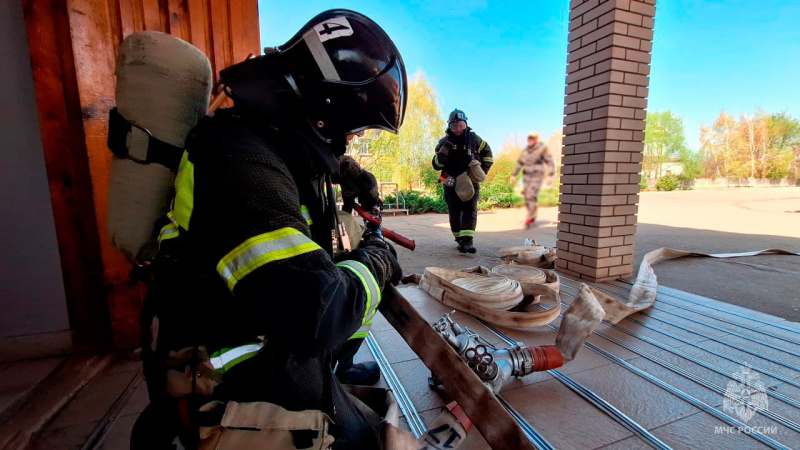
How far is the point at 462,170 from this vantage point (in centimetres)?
591

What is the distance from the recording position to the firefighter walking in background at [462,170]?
5.74 metres

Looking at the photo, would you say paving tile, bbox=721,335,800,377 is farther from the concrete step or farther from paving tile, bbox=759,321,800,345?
the concrete step

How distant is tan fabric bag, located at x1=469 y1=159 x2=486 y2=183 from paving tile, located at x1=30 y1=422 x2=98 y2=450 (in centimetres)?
519

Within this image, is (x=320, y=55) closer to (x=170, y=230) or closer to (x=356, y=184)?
(x=356, y=184)

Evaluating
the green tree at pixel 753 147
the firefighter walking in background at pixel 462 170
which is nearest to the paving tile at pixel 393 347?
the firefighter walking in background at pixel 462 170

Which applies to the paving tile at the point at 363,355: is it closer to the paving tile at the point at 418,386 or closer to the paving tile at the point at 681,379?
the paving tile at the point at 418,386

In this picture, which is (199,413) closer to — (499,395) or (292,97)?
(292,97)

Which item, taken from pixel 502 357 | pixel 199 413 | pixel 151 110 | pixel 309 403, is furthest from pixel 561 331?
pixel 151 110

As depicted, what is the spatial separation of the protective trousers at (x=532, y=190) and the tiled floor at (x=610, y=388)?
4.52 feet

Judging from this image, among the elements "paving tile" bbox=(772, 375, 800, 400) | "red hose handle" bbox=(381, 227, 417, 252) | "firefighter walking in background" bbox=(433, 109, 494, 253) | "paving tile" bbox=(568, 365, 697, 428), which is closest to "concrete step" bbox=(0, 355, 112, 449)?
"red hose handle" bbox=(381, 227, 417, 252)

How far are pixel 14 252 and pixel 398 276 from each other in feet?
8.57

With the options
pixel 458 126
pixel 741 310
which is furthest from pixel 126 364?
pixel 458 126

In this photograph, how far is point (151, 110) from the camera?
115 cm

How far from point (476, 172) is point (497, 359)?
13.9 feet
